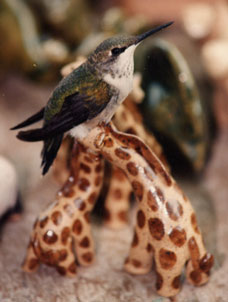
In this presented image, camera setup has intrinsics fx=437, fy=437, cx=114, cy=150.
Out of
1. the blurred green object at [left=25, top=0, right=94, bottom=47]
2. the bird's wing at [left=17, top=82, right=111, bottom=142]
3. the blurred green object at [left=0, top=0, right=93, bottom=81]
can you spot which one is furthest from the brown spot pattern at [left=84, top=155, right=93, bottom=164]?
the blurred green object at [left=25, top=0, right=94, bottom=47]

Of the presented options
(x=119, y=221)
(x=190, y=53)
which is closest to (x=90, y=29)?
→ (x=190, y=53)

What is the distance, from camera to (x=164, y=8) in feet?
5.43

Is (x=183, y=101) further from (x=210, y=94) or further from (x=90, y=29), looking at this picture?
(x=90, y=29)

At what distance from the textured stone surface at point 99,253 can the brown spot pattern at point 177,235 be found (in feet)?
0.35

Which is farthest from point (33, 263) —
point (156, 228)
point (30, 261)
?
point (156, 228)

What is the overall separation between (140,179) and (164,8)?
1166 millimetres

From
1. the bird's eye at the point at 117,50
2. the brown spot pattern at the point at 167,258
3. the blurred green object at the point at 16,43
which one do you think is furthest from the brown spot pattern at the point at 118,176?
the blurred green object at the point at 16,43

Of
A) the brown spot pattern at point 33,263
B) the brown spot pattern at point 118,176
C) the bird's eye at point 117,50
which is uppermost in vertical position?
the bird's eye at point 117,50

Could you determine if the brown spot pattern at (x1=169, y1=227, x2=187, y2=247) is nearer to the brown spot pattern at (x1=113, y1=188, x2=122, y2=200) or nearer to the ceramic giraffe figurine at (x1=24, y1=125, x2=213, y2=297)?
the ceramic giraffe figurine at (x1=24, y1=125, x2=213, y2=297)

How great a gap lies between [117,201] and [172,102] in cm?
24

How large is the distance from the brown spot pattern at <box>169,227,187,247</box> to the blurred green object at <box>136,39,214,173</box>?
31 centimetres

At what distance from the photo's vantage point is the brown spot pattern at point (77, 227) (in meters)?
0.71

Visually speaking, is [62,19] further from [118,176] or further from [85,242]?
[85,242]

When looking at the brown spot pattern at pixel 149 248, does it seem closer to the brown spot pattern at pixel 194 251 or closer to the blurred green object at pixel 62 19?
the brown spot pattern at pixel 194 251
